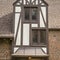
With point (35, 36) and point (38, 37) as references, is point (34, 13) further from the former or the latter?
point (38, 37)

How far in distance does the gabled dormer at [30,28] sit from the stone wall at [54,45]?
0.47 m

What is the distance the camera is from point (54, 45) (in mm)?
16781

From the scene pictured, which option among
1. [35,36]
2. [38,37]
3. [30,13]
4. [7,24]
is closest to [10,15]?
[7,24]

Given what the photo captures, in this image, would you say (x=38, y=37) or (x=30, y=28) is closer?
(x=38, y=37)

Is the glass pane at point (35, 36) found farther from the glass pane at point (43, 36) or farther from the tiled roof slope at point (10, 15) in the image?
the tiled roof slope at point (10, 15)

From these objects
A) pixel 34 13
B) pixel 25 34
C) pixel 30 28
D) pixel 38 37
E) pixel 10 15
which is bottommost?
pixel 38 37

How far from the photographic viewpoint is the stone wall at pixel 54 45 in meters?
16.5

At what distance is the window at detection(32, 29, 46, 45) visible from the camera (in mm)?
16519

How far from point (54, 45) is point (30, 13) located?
2.96m

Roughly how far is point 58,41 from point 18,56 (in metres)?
3.22

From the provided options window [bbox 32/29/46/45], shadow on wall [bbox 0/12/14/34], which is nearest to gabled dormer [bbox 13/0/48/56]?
window [bbox 32/29/46/45]

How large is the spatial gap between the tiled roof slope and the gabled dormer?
83 cm

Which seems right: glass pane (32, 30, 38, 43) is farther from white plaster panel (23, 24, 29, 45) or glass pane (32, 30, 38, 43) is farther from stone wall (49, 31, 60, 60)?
stone wall (49, 31, 60, 60)

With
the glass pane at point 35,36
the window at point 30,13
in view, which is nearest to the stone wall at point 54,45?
the glass pane at point 35,36
